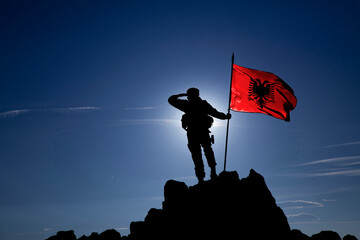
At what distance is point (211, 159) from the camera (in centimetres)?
1139

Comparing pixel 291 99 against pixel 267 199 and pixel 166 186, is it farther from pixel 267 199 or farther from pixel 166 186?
pixel 166 186

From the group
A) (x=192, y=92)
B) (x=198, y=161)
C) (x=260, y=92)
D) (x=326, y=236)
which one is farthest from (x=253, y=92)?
(x=326, y=236)

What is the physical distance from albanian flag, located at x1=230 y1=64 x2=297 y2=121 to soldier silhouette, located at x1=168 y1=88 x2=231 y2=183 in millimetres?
3059

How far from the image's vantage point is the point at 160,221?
10.9m

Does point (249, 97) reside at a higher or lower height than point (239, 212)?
higher

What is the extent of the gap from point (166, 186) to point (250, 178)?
3.94 meters

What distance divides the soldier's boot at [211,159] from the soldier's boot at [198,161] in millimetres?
328

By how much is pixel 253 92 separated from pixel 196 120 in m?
4.52

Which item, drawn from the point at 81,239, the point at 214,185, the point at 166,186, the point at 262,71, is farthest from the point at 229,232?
the point at 81,239

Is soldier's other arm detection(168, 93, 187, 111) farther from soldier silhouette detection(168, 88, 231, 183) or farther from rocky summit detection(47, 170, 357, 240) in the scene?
rocky summit detection(47, 170, 357, 240)

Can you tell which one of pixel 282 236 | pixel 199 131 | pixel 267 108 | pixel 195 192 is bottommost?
pixel 282 236

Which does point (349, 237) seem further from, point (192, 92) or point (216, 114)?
point (192, 92)

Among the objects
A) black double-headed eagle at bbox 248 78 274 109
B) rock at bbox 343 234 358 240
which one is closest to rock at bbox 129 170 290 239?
black double-headed eagle at bbox 248 78 274 109

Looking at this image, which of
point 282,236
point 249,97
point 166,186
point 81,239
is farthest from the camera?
point 81,239
